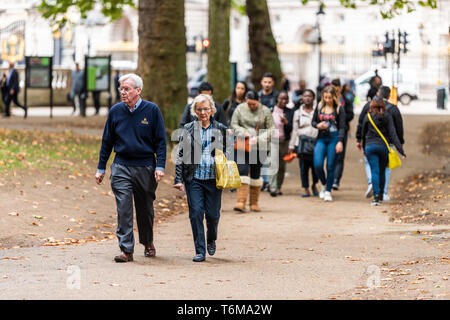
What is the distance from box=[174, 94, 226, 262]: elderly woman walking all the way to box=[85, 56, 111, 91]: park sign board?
67.1ft

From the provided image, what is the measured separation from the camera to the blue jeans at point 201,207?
33.1ft

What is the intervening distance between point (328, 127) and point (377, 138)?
812 millimetres

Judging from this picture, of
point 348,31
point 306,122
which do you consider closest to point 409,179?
point 306,122

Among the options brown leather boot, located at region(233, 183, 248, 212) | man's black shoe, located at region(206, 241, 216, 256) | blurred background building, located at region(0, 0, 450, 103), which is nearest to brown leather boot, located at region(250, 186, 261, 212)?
brown leather boot, located at region(233, 183, 248, 212)

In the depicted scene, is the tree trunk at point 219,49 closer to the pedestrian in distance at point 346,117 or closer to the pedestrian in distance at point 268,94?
the pedestrian in distance at point 346,117

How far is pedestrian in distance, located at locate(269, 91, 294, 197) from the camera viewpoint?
16.3 metres

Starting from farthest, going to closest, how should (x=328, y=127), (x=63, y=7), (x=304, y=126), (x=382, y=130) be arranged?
(x=63, y=7), (x=304, y=126), (x=328, y=127), (x=382, y=130)

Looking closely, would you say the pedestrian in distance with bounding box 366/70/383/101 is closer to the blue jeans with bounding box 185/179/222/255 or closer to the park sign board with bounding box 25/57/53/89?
the blue jeans with bounding box 185/179/222/255

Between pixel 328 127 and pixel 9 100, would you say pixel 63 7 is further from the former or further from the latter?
pixel 328 127

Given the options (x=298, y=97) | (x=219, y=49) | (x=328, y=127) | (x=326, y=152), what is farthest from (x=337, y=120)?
(x=219, y=49)

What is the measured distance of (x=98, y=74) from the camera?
3050 cm

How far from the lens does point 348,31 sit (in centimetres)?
7688
